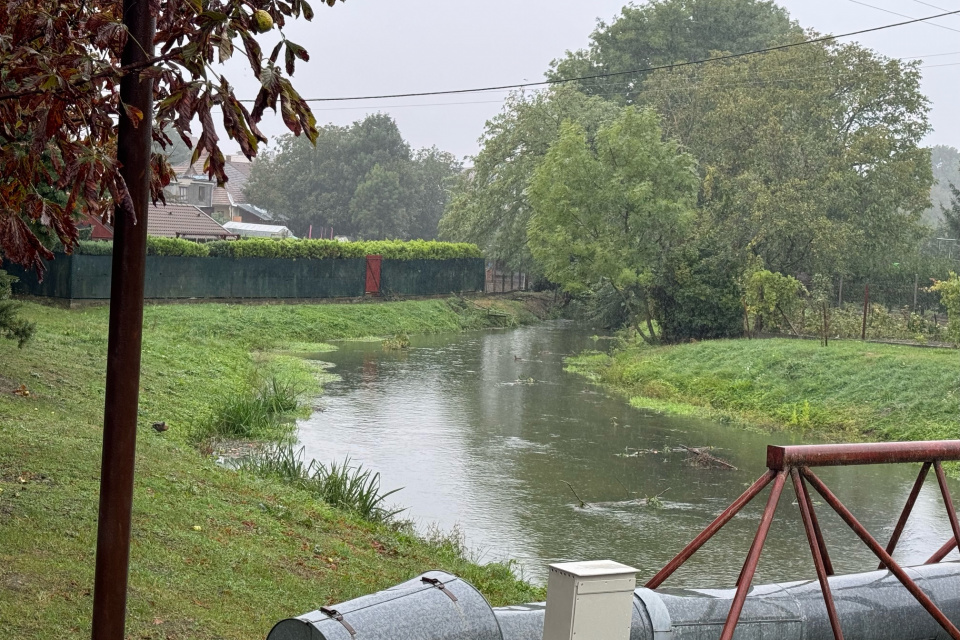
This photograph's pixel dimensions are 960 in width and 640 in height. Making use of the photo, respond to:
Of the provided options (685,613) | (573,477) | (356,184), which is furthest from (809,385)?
(356,184)

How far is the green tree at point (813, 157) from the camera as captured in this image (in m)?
31.1

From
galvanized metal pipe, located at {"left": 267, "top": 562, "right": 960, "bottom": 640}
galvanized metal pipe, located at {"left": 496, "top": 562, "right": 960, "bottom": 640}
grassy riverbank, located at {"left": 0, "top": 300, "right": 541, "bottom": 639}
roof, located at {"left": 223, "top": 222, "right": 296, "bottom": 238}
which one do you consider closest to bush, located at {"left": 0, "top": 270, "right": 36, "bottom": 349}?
grassy riverbank, located at {"left": 0, "top": 300, "right": 541, "bottom": 639}

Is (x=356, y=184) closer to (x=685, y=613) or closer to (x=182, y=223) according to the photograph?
(x=182, y=223)

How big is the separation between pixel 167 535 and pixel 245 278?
85.7ft

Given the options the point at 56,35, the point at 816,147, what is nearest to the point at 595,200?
the point at 816,147

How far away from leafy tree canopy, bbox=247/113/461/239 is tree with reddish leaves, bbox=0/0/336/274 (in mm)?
66752

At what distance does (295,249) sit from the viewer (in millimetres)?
34844

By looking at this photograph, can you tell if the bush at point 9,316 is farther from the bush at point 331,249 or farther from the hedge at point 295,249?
the bush at point 331,249

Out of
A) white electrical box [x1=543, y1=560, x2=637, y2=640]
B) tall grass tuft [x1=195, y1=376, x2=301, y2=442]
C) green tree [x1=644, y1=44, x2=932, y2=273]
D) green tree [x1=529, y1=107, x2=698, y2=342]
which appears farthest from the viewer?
green tree [x1=644, y1=44, x2=932, y2=273]

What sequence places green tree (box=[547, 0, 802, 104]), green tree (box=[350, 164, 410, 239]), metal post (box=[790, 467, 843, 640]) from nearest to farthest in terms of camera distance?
metal post (box=[790, 467, 843, 640])
green tree (box=[547, 0, 802, 104])
green tree (box=[350, 164, 410, 239])

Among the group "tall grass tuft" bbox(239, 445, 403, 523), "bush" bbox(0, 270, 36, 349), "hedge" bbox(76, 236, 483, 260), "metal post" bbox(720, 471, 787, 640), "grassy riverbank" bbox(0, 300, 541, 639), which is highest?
"hedge" bbox(76, 236, 483, 260)

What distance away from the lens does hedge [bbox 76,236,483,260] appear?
3009 cm

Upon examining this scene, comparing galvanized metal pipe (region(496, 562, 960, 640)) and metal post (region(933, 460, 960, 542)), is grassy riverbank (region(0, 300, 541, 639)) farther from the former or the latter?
metal post (region(933, 460, 960, 542))

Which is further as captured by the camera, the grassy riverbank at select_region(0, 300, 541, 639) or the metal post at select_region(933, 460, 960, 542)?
the grassy riverbank at select_region(0, 300, 541, 639)
